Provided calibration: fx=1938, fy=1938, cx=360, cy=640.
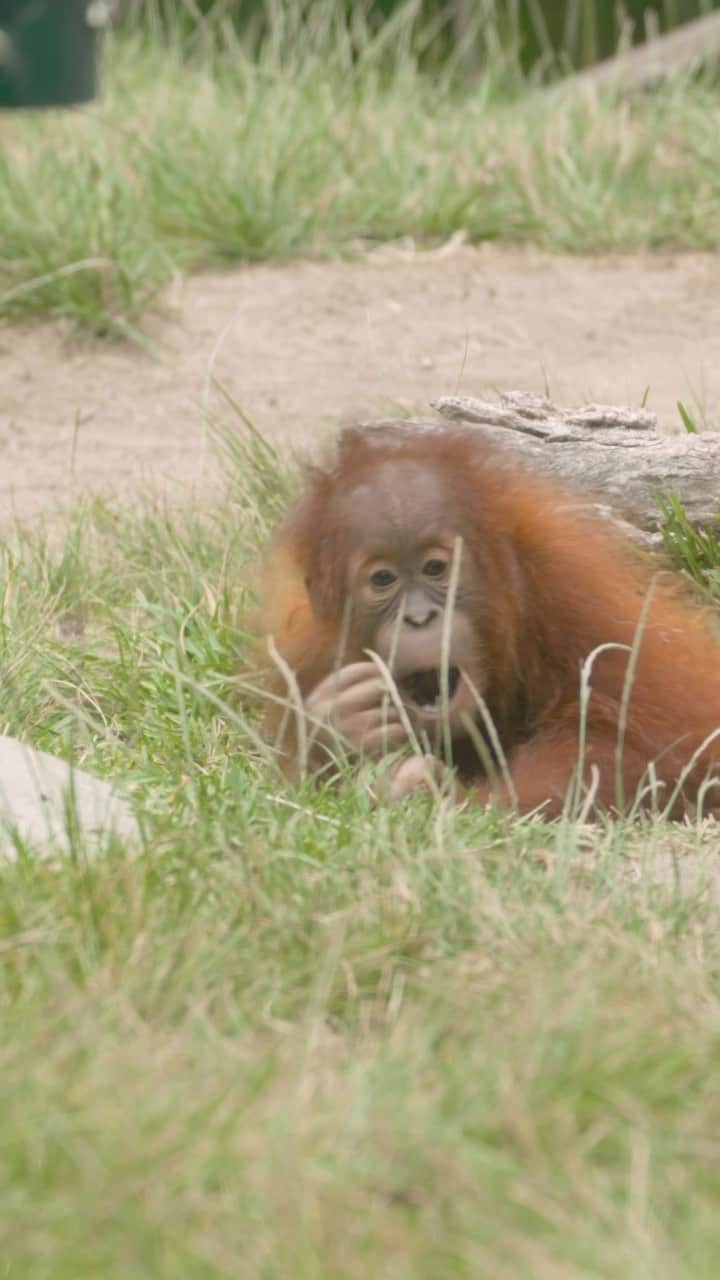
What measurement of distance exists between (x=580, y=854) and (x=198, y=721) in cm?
116

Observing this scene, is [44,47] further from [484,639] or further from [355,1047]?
[355,1047]

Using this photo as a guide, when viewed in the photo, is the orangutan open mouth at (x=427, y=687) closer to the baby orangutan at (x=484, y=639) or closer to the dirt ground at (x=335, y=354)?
the baby orangutan at (x=484, y=639)

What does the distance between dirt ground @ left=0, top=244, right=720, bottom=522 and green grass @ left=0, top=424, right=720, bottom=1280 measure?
8.16 ft

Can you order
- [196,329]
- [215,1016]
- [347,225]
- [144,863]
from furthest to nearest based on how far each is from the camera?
[347,225] < [196,329] < [144,863] < [215,1016]

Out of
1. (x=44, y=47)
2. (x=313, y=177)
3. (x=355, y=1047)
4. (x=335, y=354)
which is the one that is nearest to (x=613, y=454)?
(x=355, y=1047)

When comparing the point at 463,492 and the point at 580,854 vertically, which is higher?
the point at 463,492

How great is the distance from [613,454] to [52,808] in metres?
1.76

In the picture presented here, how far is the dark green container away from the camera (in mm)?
5570

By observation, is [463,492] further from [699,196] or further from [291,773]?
[699,196]

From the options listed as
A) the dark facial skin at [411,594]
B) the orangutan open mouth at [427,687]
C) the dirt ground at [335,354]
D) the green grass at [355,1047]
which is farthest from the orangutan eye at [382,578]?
the dirt ground at [335,354]

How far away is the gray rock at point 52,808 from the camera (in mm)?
2834

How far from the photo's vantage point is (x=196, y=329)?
6.73 metres

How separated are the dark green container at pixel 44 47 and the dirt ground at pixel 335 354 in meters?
0.93

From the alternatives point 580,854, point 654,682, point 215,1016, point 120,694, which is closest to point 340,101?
point 120,694
